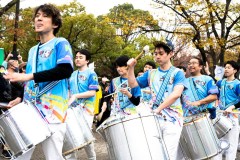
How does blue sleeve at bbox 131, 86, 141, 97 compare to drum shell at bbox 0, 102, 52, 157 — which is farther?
blue sleeve at bbox 131, 86, 141, 97

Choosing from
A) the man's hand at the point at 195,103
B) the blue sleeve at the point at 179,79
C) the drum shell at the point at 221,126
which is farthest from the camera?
the drum shell at the point at 221,126

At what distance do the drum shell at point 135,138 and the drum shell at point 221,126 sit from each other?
2.86 meters

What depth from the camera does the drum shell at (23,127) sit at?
2996 millimetres

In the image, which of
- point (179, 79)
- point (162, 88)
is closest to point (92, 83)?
point (162, 88)

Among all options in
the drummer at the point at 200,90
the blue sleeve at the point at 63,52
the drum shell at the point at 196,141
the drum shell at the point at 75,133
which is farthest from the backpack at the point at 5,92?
the blue sleeve at the point at 63,52

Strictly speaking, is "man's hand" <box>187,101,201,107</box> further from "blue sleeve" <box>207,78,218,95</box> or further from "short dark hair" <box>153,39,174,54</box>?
"short dark hair" <box>153,39,174,54</box>

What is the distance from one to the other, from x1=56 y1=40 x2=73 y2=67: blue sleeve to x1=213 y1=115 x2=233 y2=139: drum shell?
360 centimetres

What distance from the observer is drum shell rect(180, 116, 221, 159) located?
4.61m

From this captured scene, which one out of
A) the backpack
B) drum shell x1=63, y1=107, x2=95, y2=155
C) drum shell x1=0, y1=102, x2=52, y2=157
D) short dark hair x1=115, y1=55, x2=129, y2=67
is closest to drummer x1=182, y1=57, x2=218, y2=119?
short dark hair x1=115, y1=55, x2=129, y2=67

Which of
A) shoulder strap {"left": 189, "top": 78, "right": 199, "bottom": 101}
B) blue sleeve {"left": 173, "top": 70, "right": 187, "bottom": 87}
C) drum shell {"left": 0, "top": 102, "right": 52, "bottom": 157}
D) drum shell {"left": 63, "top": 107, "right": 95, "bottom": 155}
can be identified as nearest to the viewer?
drum shell {"left": 0, "top": 102, "right": 52, "bottom": 157}

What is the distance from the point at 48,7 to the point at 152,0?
1325 centimetres

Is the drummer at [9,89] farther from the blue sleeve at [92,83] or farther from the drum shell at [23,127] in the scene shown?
the drum shell at [23,127]

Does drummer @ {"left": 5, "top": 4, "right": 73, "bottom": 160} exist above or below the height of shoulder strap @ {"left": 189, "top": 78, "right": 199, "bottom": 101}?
above

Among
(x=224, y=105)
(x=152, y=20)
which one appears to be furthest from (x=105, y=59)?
(x=224, y=105)
